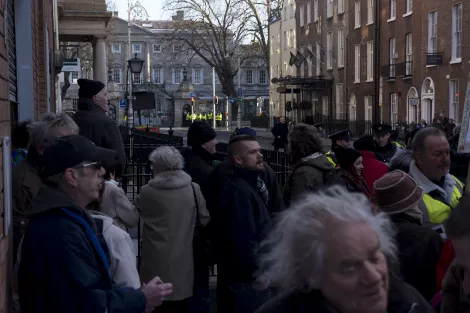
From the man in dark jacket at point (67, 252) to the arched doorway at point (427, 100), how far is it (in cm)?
3419

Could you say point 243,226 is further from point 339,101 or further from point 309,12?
point 309,12

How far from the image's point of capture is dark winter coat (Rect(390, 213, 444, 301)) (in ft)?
12.8

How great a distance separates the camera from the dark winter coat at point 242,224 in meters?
5.57

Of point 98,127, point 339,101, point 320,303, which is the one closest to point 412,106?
point 339,101

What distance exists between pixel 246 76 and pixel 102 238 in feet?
346

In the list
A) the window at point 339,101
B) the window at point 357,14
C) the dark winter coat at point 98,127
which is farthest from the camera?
the window at point 339,101

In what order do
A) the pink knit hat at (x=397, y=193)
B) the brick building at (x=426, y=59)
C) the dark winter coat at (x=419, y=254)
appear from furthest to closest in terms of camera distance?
the brick building at (x=426, y=59) < the pink knit hat at (x=397, y=193) < the dark winter coat at (x=419, y=254)

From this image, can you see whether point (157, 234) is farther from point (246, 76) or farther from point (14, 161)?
point (246, 76)

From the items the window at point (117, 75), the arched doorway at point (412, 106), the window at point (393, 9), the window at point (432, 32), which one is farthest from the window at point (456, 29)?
the window at point (117, 75)

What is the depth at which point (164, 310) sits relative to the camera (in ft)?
21.2

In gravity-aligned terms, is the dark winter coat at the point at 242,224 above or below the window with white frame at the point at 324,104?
below

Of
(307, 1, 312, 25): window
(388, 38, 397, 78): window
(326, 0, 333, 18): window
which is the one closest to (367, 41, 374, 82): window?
(388, 38, 397, 78): window

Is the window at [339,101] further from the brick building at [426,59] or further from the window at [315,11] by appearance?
the brick building at [426,59]

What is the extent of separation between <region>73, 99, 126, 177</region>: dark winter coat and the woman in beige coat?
3.45ft
